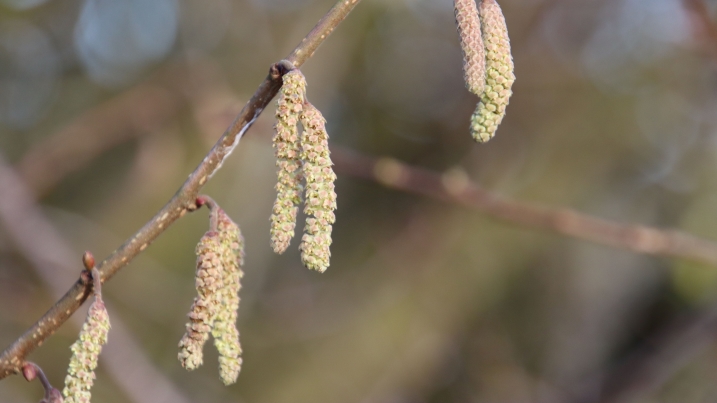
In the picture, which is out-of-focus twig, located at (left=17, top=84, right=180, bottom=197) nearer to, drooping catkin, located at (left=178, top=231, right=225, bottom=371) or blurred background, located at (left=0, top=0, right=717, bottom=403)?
blurred background, located at (left=0, top=0, right=717, bottom=403)

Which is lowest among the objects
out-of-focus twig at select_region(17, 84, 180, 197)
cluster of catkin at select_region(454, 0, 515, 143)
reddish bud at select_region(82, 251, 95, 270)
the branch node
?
out-of-focus twig at select_region(17, 84, 180, 197)

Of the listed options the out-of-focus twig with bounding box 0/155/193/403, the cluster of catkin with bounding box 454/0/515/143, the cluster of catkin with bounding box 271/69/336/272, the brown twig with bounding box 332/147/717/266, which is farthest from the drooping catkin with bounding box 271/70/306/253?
the out-of-focus twig with bounding box 0/155/193/403

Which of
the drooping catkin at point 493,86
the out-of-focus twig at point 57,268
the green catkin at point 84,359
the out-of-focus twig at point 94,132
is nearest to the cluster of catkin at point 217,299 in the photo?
the green catkin at point 84,359

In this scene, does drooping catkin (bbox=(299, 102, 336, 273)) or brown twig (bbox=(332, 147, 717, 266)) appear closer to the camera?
drooping catkin (bbox=(299, 102, 336, 273))

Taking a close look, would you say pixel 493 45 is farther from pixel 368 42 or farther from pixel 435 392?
pixel 435 392

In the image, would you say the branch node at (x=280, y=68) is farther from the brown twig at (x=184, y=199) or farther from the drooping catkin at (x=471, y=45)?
the drooping catkin at (x=471, y=45)

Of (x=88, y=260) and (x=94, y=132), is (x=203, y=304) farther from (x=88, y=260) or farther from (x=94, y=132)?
(x=94, y=132)

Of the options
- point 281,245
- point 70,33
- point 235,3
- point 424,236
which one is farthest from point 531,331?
point 281,245
